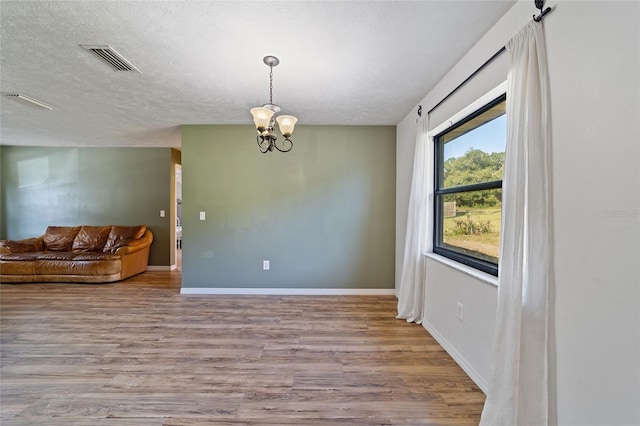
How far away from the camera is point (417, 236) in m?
2.90

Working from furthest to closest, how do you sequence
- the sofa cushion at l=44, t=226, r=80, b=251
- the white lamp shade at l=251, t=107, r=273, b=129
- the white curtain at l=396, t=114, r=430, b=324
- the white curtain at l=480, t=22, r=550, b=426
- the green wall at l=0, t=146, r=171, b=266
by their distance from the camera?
1. the green wall at l=0, t=146, r=171, b=266
2. the sofa cushion at l=44, t=226, r=80, b=251
3. the white curtain at l=396, t=114, r=430, b=324
4. the white lamp shade at l=251, t=107, r=273, b=129
5. the white curtain at l=480, t=22, r=550, b=426

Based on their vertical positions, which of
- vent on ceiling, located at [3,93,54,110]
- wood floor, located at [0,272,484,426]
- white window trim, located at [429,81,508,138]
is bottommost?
wood floor, located at [0,272,484,426]

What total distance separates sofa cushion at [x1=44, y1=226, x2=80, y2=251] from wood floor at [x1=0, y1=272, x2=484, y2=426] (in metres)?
1.74

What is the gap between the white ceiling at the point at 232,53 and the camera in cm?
167

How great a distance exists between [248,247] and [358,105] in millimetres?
2506

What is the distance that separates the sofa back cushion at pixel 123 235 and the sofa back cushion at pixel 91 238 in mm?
134

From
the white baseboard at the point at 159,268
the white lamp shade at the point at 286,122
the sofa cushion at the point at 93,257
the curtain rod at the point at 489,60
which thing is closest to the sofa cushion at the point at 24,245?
the sofa cushion at the point at 93,257

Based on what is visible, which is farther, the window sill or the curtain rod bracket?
the window sill

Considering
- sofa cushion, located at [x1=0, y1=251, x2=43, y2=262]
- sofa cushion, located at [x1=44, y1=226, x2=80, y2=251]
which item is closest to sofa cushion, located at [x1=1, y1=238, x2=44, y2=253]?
sofa cushion, located at [x1=44, y1=226, x2=80, y2=251]

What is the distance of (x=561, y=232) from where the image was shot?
129 cm

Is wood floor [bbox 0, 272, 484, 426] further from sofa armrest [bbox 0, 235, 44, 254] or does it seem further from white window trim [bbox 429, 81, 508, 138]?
white window trim [bbox 429, 81, 508, 138]

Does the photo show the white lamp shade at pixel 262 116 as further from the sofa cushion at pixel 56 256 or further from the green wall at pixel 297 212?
the sofa cushion at pixel 56 256

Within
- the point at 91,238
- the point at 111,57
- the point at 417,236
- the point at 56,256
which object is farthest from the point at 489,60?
the point at 91,238

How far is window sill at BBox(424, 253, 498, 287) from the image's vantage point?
181 cm
